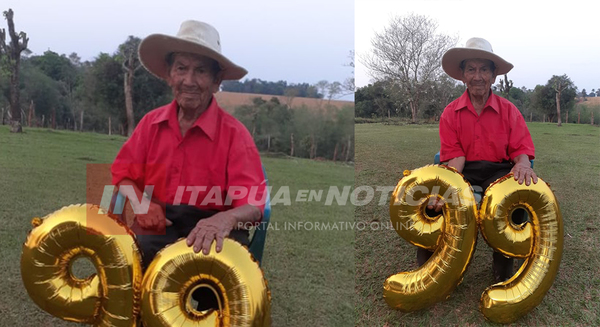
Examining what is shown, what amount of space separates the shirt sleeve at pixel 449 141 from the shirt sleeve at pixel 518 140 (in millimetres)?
342

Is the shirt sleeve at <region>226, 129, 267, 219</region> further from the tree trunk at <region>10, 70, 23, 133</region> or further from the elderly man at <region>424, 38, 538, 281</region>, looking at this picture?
the tree trunk at <region>10, 70, 23, 133</region>

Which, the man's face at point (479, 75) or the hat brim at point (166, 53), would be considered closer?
the hat brim at point (166, 53)

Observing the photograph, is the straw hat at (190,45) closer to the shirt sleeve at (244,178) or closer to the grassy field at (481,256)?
the shirt sleeve at (244,178)

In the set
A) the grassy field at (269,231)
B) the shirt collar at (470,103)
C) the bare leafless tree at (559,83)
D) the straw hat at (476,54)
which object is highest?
the bare leafless tree at (559,83)

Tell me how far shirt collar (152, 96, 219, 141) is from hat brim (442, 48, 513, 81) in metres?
1.86

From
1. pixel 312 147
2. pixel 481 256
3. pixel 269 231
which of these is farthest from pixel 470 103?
pixel 312 147

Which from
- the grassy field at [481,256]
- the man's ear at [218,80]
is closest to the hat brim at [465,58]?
the grassy field at [481,256]

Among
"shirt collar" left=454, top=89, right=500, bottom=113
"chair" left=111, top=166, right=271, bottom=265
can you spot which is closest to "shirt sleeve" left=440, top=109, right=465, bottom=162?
"shirt collar" left=454, top=89, right=500, bottom=113

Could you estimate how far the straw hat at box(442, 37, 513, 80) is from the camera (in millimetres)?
3035

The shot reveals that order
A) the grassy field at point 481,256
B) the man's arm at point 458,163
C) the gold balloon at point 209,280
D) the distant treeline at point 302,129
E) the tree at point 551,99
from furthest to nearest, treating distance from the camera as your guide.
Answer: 1. the distant treeline at point 302,129
2. the tree at point 551,99
3. the man's arm at point 458,163
4. the grassy field at point 481,256
5. the gold balloon at point 209,280

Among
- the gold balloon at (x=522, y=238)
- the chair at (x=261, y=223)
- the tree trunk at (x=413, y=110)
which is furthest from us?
the tree trunk at (x=413, y=110)

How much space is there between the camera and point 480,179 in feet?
10.6

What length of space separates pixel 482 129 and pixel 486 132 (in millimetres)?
36

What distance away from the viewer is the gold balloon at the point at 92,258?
194cm
